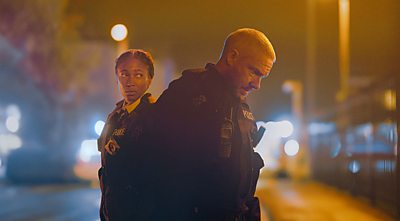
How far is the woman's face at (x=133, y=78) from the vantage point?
3.06 m

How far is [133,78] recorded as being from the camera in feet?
10.1

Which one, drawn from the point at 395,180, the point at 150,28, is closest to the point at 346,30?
the point at 395,180

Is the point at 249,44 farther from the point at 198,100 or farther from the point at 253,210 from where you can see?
the point at 253,210

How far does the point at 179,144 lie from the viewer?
2650 mm

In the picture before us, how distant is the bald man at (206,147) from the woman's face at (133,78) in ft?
1.03

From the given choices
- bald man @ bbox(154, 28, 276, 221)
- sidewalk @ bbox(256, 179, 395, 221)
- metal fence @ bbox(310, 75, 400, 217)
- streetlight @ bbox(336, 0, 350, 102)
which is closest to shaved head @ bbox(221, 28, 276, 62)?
bald man @ bbox(154, 28, 276, 221)

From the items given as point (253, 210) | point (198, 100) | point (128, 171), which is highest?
point (198, 100)

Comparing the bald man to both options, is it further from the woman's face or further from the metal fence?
the metal fence

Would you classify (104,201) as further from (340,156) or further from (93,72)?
(93,72)

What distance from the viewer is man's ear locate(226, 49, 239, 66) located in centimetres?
281

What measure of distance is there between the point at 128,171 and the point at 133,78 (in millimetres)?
505

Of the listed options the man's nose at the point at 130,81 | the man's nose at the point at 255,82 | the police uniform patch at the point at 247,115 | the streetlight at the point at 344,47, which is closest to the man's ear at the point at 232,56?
the man's nose at the point at 255,82

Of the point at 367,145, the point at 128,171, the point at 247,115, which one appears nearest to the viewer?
the point at 128,171

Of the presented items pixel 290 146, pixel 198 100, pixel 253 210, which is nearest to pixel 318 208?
pixel 290 146
